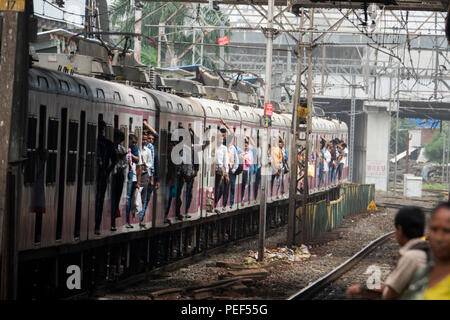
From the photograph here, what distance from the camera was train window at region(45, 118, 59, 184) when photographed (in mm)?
11383

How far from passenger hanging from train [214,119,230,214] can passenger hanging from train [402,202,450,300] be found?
15593 mm

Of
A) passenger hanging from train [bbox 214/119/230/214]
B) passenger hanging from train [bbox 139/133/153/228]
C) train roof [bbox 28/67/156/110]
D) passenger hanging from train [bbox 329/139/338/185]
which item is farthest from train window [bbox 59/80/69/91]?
passenger hanging from train [bbox 329/139/338/185]

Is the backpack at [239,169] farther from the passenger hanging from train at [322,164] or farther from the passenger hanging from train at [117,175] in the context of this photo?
the passenger hanging from train at [322,164]

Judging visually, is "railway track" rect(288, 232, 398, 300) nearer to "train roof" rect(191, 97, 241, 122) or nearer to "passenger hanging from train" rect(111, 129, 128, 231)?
"passenger hanging from train" rect(111, 129, 128, 231)

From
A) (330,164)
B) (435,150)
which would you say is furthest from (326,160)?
(435,150)

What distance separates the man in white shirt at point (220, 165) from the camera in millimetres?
21203

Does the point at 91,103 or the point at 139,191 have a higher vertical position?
the point at 91,103

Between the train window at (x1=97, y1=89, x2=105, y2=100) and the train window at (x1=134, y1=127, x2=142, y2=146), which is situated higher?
the train window at (x1=97, y1=89, x2=105, y2=100)

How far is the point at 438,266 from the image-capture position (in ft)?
18.0

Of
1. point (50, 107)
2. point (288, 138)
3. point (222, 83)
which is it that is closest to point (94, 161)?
point (50, 107)

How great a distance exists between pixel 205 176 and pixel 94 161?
715cm

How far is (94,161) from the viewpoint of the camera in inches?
522

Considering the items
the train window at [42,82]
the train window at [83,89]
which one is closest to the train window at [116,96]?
the train window at [83,89]
